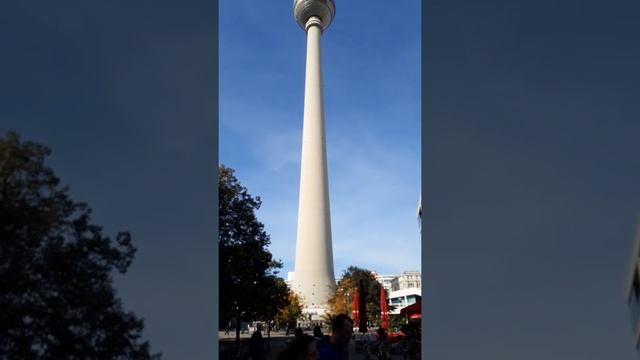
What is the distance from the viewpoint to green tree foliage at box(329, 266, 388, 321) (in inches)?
2174

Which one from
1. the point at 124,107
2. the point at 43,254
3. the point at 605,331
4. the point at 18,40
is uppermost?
the point at 18,40

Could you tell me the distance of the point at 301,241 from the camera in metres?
64.3

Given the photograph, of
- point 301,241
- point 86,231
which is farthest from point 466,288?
point 301,241

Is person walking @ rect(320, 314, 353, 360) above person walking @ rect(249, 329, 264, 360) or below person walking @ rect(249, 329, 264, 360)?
above

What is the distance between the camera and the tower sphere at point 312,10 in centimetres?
7022

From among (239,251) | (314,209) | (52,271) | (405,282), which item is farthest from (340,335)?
(405,282)

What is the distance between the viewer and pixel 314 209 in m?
63.1

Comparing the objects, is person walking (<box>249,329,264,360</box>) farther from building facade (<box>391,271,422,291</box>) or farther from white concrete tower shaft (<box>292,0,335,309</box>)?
building facade (<box>391,271,422,291</box>)

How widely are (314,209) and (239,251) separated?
4681 centimetres

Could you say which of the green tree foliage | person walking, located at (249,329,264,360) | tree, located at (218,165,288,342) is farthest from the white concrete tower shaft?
person walking, located at (249,329,264,360)

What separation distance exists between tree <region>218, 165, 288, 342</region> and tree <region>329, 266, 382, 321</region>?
3548 cm

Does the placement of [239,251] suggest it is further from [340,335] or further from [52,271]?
[340,335]

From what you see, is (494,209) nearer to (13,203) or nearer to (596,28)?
(596,28)

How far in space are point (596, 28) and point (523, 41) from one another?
991mm
